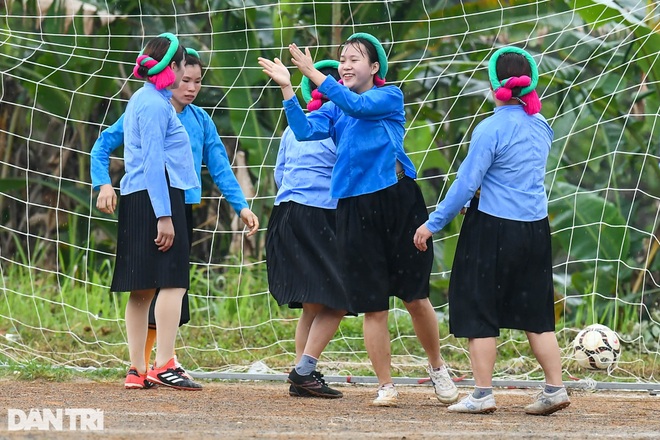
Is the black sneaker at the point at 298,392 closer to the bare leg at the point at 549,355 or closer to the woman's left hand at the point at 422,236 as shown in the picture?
the woman's left hand at the point at 422,236

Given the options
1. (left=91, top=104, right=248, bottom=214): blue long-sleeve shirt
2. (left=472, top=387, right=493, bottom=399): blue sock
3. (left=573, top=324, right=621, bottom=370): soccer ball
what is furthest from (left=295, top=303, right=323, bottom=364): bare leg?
(left=573, top=324, right=621, bottom=370): soccer ball

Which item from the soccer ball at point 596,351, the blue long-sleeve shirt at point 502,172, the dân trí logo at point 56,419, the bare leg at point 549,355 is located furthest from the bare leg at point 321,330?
the soccer ball at point 596,351

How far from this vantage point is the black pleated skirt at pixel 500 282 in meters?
4.82

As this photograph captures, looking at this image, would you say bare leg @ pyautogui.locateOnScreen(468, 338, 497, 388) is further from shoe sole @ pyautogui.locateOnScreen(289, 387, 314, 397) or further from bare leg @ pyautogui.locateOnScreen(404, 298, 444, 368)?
shoe sole @ pyautogui.locateOnScreen(289, 387, 314, 397)

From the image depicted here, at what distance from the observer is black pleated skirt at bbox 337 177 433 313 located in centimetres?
505

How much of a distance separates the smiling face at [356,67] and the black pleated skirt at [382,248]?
1.64 feet

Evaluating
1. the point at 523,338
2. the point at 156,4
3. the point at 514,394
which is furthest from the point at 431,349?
the point at 156,4

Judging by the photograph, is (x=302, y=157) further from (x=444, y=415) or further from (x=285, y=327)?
(x=285, y=327)

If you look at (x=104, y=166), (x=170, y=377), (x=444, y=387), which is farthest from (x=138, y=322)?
(x=444, y=387)

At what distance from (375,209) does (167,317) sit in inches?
46.3

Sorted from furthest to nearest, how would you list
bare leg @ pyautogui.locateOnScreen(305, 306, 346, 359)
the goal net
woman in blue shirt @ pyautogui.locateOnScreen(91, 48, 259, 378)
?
the goal net
woman in blue shirt @ pyautogui.locateOnScreen(91, 48, 259, 378)
bare leg @ pyautogui.locateOnScreen(305, 306, 346, 359)

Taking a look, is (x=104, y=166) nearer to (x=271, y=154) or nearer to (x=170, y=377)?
(x=170, y=377)

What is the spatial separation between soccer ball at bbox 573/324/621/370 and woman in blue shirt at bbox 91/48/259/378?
213 cm

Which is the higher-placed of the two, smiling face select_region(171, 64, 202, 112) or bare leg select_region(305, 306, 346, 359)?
smiling face select_region(171, 64, 202, 112)
